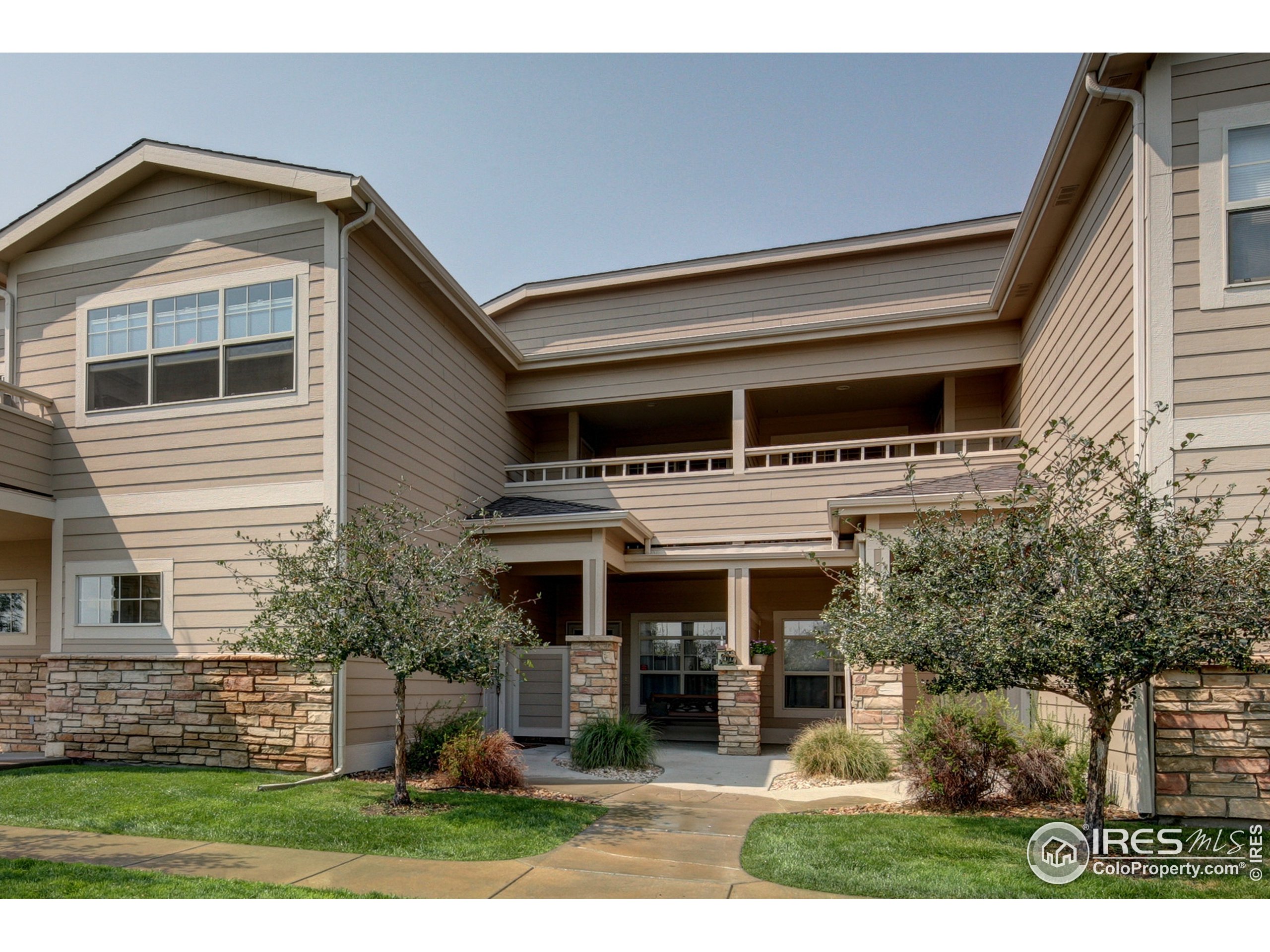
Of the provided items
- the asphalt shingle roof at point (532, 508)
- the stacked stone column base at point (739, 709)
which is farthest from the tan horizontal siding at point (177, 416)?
the stacked stone column base at point (739, 709)

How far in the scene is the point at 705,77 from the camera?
384 inches

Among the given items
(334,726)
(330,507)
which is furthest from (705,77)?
(334,726)

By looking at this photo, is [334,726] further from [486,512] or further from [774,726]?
[774,726]

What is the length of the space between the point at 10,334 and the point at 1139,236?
13.5 meters

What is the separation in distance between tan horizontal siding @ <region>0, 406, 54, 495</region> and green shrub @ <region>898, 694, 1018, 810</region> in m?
10.7

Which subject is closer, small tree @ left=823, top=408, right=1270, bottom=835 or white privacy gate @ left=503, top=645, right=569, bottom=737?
small tree @ left=823, top=408, right=1270, bottom=835

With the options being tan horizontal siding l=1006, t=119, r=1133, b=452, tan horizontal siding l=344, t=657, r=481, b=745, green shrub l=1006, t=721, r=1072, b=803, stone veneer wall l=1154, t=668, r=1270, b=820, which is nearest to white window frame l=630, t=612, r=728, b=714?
tan horizontal siding l=344, t=657, r=481, b=745

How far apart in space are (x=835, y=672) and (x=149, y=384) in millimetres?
11132

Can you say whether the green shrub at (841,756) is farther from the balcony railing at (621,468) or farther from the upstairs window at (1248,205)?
the upstairs window at (1248,205)

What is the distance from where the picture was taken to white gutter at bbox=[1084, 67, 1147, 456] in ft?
25.8

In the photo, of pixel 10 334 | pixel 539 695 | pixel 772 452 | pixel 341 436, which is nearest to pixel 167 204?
pixel 10 334

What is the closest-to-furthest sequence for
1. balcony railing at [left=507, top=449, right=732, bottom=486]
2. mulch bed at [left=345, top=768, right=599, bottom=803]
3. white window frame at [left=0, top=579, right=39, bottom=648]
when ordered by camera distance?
mulch bed at [left=345, top=768, right=599, bottom=803] < white window frame at [left=0, top=579, right=39, bottom=648] < balcony railing at [left=507, top=449, right=732, bottom=486]

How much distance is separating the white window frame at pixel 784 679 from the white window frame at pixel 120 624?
30.8ft

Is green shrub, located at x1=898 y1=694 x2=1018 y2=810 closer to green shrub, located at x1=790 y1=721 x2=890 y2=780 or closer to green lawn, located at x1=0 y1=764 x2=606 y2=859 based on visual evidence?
green shrub, located at x1=790 y1=721 x2=890 y2=780
